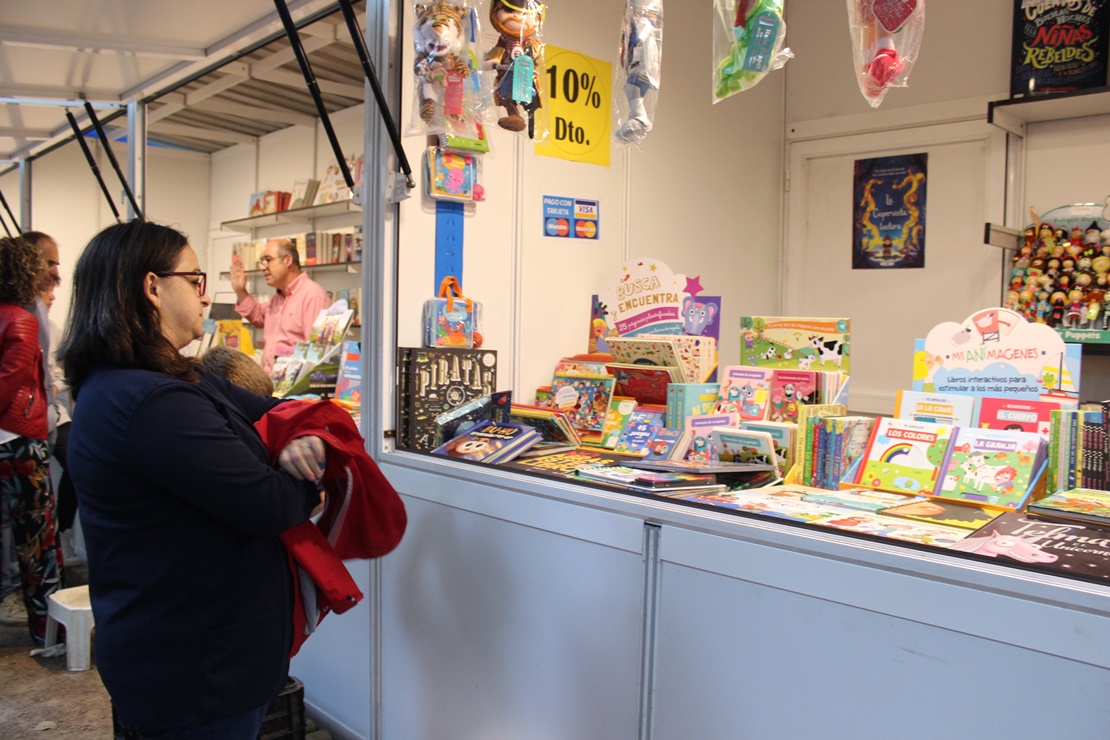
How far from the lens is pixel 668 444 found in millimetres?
2396

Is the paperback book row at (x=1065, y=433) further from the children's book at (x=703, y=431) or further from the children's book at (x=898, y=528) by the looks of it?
the children's book at (x=703, y=431)

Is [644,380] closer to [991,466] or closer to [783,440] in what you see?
[783,440]

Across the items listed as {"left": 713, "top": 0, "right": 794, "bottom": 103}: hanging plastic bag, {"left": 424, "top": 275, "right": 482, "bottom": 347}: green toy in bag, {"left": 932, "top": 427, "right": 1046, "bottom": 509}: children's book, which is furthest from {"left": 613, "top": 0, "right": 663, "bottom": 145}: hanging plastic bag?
{"left": 932, "top": 427, "right": 1046, "bottom": 509}: children's book

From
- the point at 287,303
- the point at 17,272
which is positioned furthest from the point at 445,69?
the point at 287,303

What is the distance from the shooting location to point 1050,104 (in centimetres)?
323

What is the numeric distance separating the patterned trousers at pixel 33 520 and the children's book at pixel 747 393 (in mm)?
3139

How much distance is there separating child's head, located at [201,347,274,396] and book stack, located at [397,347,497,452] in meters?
0.54

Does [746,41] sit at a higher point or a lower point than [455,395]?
higher

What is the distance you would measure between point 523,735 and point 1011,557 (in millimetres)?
1303

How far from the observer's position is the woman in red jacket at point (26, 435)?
11.6 feet

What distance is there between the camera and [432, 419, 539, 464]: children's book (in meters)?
2.34

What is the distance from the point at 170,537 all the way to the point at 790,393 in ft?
5.14

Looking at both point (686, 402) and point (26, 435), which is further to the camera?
point (26, 435)

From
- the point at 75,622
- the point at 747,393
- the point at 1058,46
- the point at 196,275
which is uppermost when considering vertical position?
the point at 1058,46
